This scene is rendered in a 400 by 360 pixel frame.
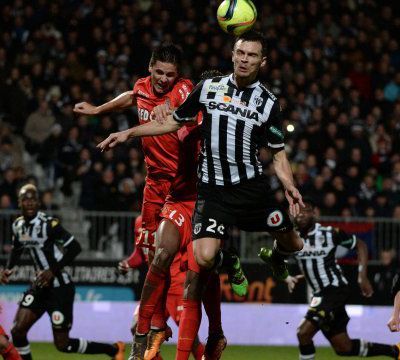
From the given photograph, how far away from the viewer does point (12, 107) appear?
17.5m

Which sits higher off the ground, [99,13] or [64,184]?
[99,13]

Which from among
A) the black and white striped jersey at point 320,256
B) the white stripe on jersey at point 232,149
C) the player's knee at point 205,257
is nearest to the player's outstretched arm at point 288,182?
the white stripe on jersey at point 232,149

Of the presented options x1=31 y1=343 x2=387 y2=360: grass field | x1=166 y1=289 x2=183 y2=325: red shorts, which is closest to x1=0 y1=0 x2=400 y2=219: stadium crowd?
x1=31 y1=343 x2=387 y2=360: grass field

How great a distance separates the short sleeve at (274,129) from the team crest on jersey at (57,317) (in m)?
4.27

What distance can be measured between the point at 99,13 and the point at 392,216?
650 centimetres

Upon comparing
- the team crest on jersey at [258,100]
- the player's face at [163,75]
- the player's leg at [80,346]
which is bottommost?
the player's leg at [80,346]

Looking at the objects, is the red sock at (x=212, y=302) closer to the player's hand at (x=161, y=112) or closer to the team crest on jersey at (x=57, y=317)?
the player's hand at (x=161, y=112)

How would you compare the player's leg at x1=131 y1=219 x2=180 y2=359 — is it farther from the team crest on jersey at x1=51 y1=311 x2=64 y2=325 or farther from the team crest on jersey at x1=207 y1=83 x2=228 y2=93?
the team crest on jersey at x1=51 y1=311 x2=64 y2=325

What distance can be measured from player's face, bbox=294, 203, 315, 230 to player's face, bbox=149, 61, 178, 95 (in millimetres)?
3134

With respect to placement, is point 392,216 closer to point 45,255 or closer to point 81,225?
point 81,225

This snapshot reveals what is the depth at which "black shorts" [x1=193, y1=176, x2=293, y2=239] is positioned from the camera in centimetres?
810

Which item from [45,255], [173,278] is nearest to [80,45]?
[45,255]

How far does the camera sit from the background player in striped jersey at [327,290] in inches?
453

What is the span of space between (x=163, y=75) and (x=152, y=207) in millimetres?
1227
